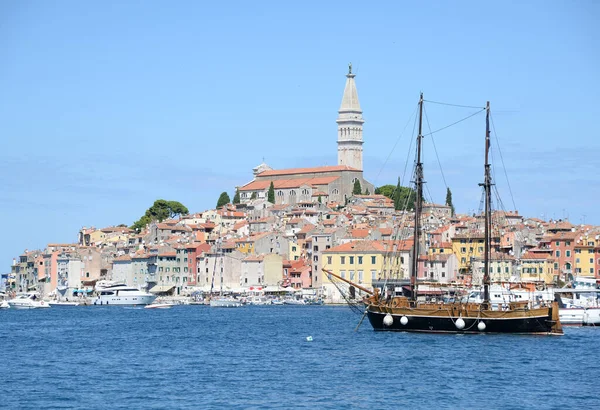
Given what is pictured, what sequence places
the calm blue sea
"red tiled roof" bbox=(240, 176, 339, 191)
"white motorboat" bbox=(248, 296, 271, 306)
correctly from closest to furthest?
1. the calm blue sea
2. "white motorboat" bbox=(248, 296, 271, 306)
3. "red tiled roof" bbox=(240, 176, 339, 191)

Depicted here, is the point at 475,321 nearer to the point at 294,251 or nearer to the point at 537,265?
the point at 537,265

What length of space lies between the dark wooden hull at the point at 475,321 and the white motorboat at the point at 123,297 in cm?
5491

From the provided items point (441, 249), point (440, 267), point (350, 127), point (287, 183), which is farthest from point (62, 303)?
point (350, 127)

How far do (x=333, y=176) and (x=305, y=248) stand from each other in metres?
39.4

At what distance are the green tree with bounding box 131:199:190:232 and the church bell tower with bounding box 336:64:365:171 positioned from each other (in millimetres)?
24469

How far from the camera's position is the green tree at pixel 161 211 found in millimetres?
151375

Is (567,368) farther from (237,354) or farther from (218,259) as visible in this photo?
(218,259)

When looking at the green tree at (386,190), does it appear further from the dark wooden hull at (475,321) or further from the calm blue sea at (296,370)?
the dark wooden hull at (475,321)

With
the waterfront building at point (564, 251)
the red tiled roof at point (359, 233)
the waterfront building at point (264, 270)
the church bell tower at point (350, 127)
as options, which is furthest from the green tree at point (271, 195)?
the waterfront building at point (564, 251)

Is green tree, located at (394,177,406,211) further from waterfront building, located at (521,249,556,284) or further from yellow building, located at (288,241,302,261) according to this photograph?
waterfront building, located at (521,249,556,284)

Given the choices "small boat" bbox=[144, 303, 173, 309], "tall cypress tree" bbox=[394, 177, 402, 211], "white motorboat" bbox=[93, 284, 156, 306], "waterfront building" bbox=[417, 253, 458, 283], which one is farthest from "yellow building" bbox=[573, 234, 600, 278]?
"tall cypress tree" bbox=[394, 177, 402, 211]

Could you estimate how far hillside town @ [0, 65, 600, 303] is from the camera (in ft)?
317

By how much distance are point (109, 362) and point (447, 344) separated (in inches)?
486

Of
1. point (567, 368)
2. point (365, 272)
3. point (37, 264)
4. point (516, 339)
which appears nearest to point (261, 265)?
point (365, 272)
